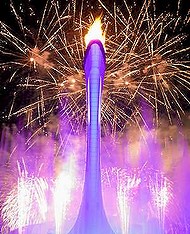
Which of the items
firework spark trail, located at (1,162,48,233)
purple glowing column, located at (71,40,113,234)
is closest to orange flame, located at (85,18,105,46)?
purple glowing column, located at (71,40,113,234)

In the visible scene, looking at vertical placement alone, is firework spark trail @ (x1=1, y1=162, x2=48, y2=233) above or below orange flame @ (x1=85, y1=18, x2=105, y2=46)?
below

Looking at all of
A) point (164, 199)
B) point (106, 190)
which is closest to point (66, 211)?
point (106, 190)

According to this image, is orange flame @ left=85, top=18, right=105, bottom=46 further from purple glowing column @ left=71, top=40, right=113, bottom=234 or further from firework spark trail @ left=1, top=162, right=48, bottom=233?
firework spark trail @ left=1, top=162, right=48, bottom=233

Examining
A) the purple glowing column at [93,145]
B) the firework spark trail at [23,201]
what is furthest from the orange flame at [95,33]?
the firework spark trail at [23,201]

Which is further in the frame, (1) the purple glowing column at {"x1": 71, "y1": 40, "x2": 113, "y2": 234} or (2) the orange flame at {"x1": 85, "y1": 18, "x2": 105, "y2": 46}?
(1) the purple glowing column at {"x1": 71, "y1": 40, "x2": 113, "y2": 234}
